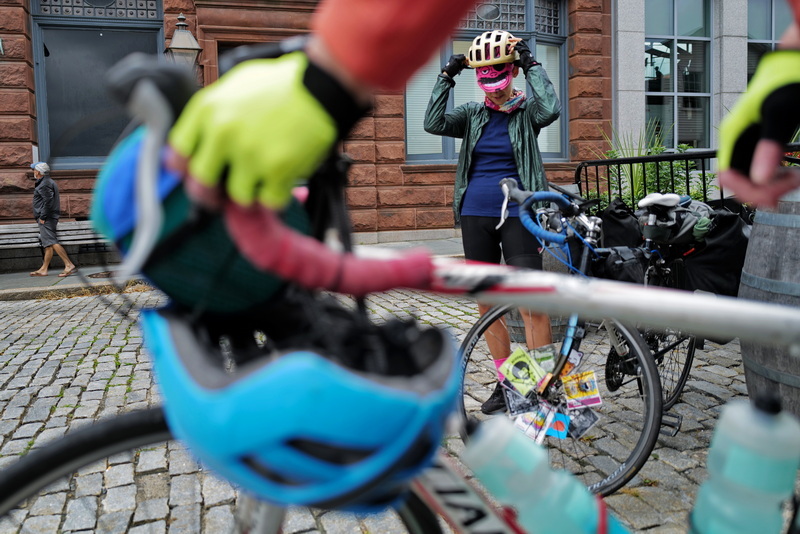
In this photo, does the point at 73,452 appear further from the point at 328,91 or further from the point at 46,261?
the point at 46,261

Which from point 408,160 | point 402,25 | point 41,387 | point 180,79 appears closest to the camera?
point 402,25

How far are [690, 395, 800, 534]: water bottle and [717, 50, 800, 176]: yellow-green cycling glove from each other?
0.43 m

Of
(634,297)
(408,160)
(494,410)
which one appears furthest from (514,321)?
(408,160)

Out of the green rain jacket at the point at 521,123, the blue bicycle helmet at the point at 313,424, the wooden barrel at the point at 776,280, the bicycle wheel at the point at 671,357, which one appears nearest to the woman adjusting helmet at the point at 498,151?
the green rain jacket at the point at 521,123

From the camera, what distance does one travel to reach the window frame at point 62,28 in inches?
434

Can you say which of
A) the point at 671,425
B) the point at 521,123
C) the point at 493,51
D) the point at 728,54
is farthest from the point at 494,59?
the point at 728,54

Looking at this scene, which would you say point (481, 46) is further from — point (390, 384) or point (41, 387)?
point (41, 387)

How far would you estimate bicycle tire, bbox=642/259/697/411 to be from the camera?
360cm

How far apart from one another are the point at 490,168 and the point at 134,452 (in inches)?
93.5

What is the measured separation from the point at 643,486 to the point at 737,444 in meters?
1.97

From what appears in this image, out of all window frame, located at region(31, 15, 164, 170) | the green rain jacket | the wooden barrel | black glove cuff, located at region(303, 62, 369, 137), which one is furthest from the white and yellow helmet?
window frame, located at region(31, 15, 164, 170)

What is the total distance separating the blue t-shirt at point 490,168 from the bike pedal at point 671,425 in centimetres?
139

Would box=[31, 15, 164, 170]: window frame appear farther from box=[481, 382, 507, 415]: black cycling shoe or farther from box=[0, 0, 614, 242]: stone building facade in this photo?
box=[481, 382, 507, 415]: black cycling shoe

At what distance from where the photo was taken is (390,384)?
0.84m
